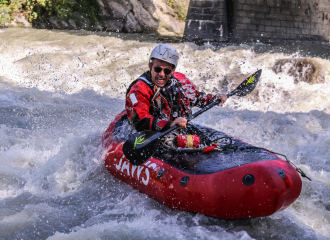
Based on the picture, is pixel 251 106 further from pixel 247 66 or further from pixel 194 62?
pixel 194 62

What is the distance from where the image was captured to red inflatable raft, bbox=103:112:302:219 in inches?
95.5

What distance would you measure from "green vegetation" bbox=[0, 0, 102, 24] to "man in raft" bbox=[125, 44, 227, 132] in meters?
11.2

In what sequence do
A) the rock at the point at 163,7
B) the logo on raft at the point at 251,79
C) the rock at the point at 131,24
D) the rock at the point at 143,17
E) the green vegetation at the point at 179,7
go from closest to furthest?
1. the logo on raft at the point at 251,79
2. the rock at the point at 131,24
3. the rock at the point at 143,17
4. the rock at the point at 163,7
5. the green vegetation at the point at 179,7

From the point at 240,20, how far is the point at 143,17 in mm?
4492

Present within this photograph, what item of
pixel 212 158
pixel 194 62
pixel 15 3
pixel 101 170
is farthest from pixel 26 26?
pixel 212 158

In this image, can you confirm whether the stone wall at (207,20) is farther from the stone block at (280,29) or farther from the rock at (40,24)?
the rock at (40,24)

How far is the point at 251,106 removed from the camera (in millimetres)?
6660

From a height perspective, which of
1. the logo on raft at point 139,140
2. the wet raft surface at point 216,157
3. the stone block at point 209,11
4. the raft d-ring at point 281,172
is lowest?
the wet raft surface at point 216,157

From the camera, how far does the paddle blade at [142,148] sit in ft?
9.29

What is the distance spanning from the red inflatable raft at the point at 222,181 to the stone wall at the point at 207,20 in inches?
426

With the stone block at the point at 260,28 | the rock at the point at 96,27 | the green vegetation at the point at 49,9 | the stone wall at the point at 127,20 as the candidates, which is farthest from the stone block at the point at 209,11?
the green vegetation at the point at 49,9

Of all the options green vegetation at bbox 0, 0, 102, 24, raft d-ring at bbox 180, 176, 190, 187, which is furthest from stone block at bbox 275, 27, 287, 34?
raft d-ring at bbox 180, 176, 190, 187

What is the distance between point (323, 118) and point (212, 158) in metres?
3.65

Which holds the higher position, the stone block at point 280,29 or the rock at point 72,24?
the rock at point 72,24
